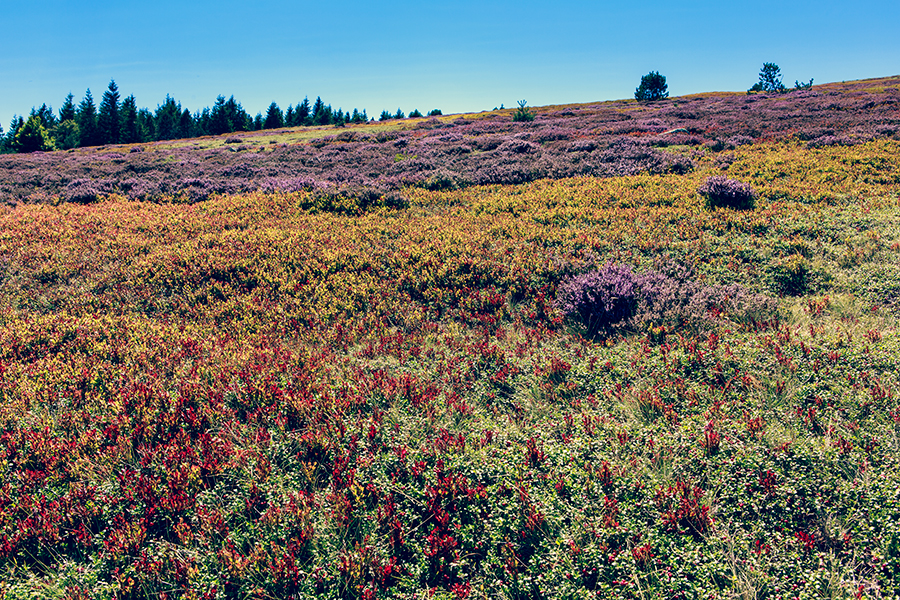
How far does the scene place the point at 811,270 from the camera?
23.8ft

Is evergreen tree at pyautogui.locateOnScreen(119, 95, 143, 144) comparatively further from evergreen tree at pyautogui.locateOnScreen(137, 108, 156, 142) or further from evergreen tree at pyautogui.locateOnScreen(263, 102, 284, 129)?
evergreen tree at pyautogui.locateOnScreen(263, 102, 284, 129)

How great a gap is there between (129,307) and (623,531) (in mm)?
8713

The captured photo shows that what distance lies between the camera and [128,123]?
240 ft

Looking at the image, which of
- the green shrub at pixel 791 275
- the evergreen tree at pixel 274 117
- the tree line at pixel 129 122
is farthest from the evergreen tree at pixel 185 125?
the green shrub at pixel 791 275

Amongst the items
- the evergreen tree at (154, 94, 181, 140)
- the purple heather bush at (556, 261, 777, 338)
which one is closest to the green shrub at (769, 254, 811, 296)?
the purple heather bush at (556, 261, 777, 338)

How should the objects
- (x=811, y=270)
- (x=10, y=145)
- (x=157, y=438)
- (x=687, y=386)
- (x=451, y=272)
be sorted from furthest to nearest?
(x=10, y=145) < (x=451, y=272) < (x=811, y=270) < (x=687, y=386) < (x=157, y=438)

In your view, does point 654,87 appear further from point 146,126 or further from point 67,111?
point 67,111

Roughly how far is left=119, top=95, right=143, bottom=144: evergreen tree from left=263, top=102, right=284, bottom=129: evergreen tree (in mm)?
23666

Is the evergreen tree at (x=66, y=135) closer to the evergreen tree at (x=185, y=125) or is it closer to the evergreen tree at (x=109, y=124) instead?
the evergreen tree at (x=109, y=124)

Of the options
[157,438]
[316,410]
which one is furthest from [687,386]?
[157,438]

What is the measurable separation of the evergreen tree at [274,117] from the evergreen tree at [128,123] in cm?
2367

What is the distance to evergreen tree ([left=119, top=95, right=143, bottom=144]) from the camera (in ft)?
233

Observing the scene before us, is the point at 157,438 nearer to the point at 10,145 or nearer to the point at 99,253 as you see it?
the point at 99,253

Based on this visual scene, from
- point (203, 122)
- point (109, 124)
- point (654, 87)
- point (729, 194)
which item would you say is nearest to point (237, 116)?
point (203, 122)
